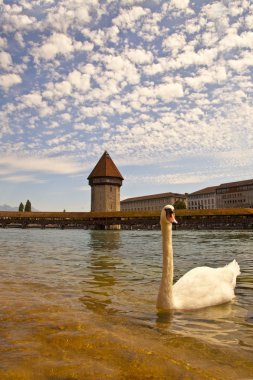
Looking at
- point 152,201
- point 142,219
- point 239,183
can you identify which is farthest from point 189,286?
point 152,201

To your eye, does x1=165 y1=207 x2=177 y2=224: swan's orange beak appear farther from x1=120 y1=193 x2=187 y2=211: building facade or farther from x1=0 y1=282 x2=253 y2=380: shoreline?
x1=120 y1=193 x2=187 y2=211: building facade

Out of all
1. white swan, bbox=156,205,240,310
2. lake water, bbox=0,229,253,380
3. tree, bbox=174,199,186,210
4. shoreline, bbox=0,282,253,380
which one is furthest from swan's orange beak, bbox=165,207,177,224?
tree, bbox=174,199,186,210

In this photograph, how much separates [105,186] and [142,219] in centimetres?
983

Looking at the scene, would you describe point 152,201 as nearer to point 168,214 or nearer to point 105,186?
point 105,186

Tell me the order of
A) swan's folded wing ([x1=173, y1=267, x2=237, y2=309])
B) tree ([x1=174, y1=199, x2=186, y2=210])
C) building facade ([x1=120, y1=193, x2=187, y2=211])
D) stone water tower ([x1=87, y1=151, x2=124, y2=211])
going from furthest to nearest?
building facade ([x1=120, y1=193, x2=187, y2=211]) → tree ([x1=174, y1=199, x2=186, y2=210]) → stone water tower ([x1=87, y1=151, x2=124, y2=211]) → swan's folded wing ([x1=173, y1=267, x2=237, y2=309])

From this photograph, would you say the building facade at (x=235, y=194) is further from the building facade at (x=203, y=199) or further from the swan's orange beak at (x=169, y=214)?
the swan's orange beak at (x=169, y=214)

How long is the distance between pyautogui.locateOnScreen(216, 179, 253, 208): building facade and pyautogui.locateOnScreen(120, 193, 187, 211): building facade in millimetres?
15816

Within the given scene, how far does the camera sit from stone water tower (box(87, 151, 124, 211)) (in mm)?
61656

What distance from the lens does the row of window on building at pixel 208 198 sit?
105000mm

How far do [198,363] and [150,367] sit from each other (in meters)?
0.39

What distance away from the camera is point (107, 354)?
280 centimetres

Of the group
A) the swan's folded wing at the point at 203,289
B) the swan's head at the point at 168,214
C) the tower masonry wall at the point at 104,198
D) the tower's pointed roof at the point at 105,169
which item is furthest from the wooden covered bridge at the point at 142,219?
the swan's head at the point at 168,214

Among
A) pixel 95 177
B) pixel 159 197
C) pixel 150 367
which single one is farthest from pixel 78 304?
pixel 159 197

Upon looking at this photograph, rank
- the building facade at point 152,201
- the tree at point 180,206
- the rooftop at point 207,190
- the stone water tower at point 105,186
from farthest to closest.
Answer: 1. the building facade at point 152,201
2. the rooftop at point 207,190
3. the tree at point 180,206
4. the stone water tower at point 105,186
